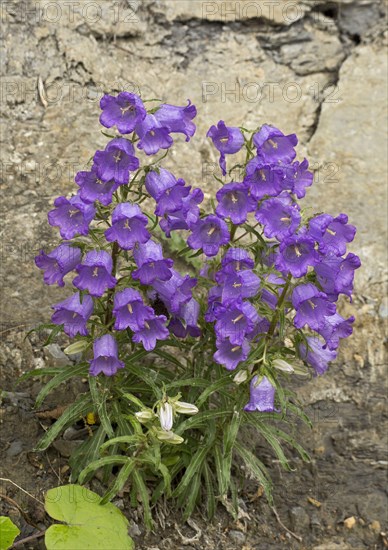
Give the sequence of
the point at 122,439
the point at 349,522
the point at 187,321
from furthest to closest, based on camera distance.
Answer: the point at 349,522 → the point at 187,321 → the point at 122,439

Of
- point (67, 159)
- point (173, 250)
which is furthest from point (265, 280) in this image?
point (67, 159)

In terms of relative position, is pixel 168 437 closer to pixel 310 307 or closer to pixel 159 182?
pixel 310 307

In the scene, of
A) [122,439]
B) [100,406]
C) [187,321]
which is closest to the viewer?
[122,439]

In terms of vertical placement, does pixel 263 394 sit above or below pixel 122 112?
below

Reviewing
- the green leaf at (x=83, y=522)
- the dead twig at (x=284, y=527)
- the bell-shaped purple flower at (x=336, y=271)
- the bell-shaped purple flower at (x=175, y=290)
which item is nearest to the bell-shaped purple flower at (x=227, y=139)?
the bell-shaped purple flower at (x=175, y=290)

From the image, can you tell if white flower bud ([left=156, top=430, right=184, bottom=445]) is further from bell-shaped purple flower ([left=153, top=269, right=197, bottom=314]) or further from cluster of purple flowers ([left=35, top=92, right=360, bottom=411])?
bell-shaped purple flower ([left=153, top=269, right=197, bottom=314])

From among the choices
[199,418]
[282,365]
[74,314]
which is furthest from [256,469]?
[74,314]
